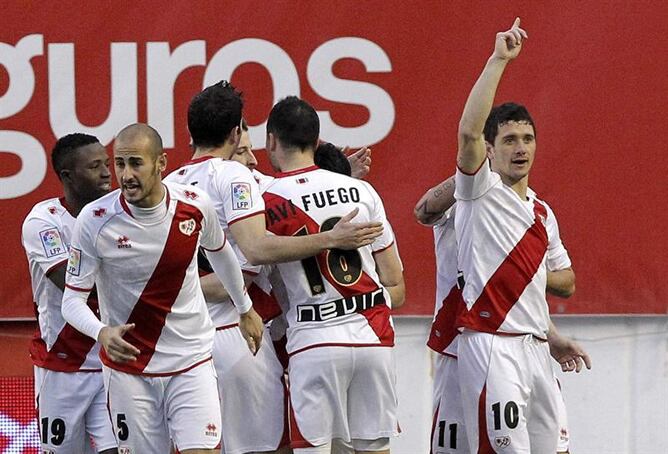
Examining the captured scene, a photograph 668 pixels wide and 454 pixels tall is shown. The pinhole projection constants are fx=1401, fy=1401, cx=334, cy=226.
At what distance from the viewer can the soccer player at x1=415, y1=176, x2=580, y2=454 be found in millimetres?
6664

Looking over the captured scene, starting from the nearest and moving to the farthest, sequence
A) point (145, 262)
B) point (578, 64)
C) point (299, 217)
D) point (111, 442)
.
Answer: point (145, 262)
point (299, 217)
point (111, 442)
point (578, 64)

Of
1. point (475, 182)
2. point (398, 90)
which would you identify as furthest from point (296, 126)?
point (398, 90)

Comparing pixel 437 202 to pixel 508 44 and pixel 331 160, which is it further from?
pixel 508 44

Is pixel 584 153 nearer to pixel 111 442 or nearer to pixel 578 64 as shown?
pixel 578 64

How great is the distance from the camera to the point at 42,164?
831 centimetres

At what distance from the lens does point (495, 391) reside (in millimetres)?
6062

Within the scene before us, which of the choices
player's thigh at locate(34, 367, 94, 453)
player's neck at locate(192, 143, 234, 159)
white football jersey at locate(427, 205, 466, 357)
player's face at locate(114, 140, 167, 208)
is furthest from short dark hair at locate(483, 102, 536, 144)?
player's thigh at locate(34, 367, 94, 453)

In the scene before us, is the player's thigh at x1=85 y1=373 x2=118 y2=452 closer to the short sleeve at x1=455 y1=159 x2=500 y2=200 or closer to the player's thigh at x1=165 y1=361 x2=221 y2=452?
the player's thigh at x1=165 y1=361 x2=221 y2=452

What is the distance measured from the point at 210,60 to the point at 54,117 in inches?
38.8

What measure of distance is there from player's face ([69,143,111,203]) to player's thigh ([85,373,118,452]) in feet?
2.93

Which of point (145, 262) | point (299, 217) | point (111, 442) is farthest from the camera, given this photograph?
point (111, 442)

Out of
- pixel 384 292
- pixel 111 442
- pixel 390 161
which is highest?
pixel 390 161

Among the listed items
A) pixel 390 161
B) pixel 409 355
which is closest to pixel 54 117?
pixel 390 161

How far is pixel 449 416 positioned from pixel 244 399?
1.00 metres
